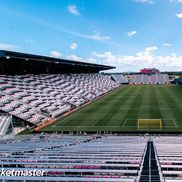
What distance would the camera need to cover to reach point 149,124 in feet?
131

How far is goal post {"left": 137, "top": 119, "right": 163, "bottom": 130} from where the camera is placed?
3835cm

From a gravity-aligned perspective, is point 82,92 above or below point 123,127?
above

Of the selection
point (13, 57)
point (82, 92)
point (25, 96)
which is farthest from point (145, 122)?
point (82, 92)

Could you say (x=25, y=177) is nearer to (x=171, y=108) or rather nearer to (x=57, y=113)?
(x=57, y=113)

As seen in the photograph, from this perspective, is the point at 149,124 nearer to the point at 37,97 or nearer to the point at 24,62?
the point at 37,97

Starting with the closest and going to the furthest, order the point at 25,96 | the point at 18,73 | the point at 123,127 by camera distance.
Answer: the point at 123,127 < the point at 25,96 < the point at 18,73

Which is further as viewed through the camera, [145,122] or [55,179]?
[145,122]

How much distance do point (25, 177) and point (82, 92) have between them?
6989cm

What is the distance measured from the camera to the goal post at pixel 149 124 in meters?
38.3

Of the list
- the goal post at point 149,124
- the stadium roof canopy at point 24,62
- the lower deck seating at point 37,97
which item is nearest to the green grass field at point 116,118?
the goal post at point 149,124

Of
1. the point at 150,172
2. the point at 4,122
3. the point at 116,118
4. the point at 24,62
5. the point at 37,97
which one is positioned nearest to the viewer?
the point at 150,172

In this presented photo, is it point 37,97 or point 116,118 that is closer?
point 116,118

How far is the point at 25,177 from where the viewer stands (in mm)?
7641

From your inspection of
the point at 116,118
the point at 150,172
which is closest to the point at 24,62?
the point at 116,118
